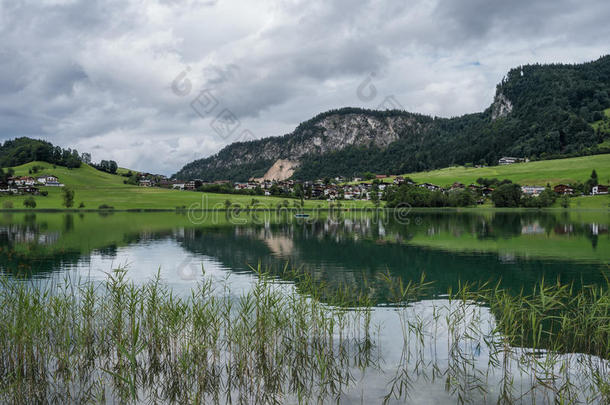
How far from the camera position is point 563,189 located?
16012 centimetres

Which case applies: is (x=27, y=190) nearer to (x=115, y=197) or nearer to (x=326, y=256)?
(x=115, y=197)

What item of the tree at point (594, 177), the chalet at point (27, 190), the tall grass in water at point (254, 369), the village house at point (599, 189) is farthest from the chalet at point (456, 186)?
the tall grass in water at point (254, 369)

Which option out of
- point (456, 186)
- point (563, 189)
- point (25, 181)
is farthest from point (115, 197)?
point (563, 189)

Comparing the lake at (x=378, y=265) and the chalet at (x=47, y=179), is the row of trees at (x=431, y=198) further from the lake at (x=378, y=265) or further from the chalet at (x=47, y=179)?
the chalet at (x=47, y=179)

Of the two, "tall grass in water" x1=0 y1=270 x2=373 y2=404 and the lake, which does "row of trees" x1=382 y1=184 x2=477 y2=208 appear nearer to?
the lake

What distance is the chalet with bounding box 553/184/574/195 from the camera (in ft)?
520

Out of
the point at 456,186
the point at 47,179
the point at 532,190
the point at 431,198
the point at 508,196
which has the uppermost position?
the point at 47,179

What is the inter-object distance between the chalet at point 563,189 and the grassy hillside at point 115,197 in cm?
7438

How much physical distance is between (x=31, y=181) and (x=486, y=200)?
19635 centimetres

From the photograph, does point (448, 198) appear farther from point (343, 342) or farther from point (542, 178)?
point (343, 342)

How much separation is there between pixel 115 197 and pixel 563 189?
178 metres

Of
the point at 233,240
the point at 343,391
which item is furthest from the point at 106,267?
the point at 343,391

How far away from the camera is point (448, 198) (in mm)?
163875

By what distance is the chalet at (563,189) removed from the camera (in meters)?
159
